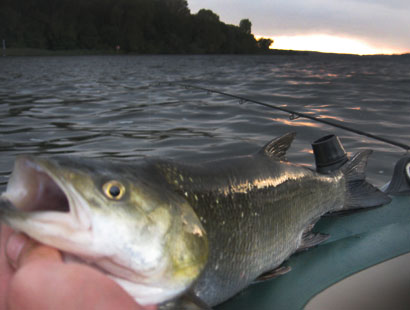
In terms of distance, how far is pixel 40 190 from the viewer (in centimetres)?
141

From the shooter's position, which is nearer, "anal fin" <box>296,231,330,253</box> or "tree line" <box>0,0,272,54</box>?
"anal fin" <box>296,231,330,253</box>

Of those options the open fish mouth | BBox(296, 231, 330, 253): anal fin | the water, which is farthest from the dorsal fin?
the water

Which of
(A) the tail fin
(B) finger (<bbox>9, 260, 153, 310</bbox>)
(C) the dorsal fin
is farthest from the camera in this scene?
(A) the tail fin

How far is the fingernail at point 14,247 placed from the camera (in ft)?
4.34

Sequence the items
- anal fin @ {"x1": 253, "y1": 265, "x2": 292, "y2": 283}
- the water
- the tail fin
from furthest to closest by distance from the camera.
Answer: the water, the tail fin, anal fin @ {"x1": 253, "y1": 265, "x2": 292, "y2": 283}

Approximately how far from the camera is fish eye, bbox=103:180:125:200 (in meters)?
1.46

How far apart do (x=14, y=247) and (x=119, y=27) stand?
127 m

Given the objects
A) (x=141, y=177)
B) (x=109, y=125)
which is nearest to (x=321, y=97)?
(x=109, y=125)

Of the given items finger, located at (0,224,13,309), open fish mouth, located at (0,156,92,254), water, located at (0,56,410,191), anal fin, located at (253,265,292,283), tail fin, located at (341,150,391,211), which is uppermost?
open fish mouth, located at (0,156,92,254)

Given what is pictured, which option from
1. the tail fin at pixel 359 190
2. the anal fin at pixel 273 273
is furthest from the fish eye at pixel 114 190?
the tail fin at pixel 359 190

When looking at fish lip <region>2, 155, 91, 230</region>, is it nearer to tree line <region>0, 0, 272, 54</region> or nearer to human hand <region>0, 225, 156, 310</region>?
human hand <region>0, 225, 156, 310</region>

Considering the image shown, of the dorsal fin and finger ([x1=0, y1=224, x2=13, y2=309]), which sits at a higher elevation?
the dorsal fin

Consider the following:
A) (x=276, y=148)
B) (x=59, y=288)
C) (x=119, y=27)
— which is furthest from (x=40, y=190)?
(x=119, y=27)

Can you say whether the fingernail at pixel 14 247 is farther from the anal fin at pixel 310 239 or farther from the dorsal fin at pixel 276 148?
the anal fin at pixel 310 239
